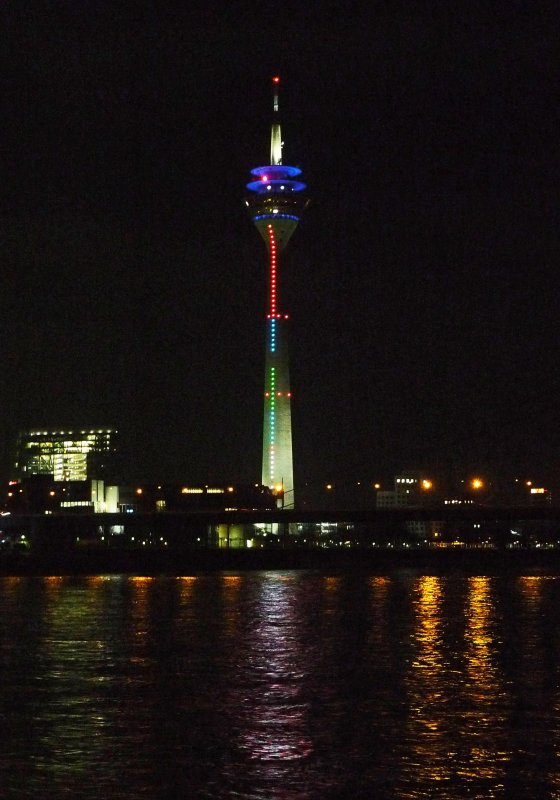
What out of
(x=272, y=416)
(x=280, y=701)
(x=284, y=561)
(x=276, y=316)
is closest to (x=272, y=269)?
(x=276, y=316)

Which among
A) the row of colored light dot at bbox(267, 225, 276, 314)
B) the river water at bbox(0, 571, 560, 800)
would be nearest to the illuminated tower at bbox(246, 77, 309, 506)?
the row of colored light dot at bbox(267, 225, 276, 314)

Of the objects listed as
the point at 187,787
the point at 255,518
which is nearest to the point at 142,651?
the point at 187,787

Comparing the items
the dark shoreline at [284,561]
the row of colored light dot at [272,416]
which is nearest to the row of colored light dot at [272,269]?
the row of colored light dot at [272,416]

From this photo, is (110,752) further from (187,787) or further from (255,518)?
(255,518)

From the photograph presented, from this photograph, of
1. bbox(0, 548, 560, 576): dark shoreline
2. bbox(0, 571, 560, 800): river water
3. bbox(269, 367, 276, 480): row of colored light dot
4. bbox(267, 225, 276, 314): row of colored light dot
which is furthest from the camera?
bbox(269, 367, 276, 480): row of colored light dot

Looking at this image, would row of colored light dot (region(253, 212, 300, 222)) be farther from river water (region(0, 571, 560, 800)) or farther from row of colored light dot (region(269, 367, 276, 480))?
river water (region(0, 571, 560, 800))

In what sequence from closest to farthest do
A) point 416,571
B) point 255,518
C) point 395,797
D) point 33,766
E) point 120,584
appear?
point 395,797, point 33,766, point 120,584, point 416,571, point 255,518

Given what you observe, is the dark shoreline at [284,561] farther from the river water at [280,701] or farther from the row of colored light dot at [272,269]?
the river water at [280,701]
